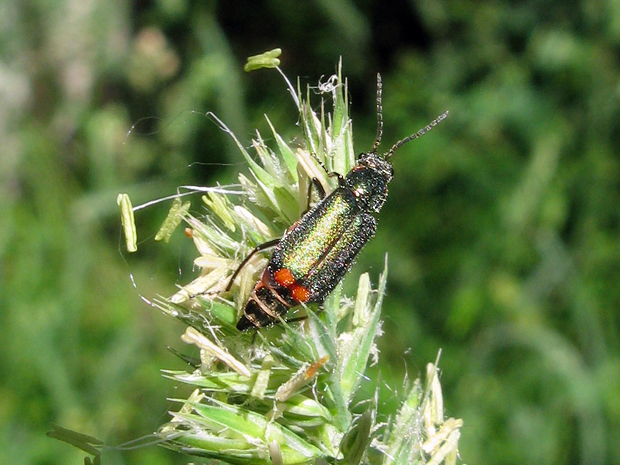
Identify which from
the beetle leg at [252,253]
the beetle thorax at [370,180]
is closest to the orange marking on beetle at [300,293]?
the beetle leg at [252,253]

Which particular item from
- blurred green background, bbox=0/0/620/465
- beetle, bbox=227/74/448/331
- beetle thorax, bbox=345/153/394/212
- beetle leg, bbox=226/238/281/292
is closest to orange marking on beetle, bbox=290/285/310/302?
beetle, bbox=227/74/448/331

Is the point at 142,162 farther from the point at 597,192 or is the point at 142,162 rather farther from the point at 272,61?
the point at 272,61

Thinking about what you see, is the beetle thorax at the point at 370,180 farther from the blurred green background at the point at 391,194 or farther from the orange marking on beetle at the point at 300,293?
the blurred green background at the point at 391,194

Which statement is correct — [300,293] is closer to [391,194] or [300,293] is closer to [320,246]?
[320,246]

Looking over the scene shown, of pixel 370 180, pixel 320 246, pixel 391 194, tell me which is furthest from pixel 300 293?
pixel 391 194

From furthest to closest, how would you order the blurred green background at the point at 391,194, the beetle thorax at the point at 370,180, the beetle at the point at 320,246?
the blurred green background at the point at 391,194 → the beetle thorax at the point at 370,180 → the beetle at the point at 320,246
